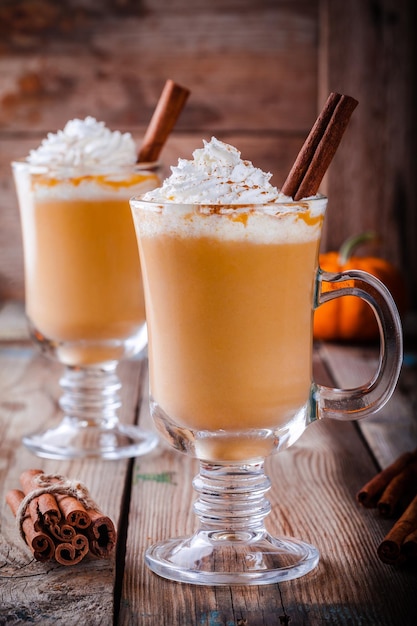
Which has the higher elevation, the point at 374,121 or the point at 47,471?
the point at 374,121

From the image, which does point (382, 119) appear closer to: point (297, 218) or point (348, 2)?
point (348, 2)

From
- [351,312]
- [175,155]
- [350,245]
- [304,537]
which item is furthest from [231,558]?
[175,155]

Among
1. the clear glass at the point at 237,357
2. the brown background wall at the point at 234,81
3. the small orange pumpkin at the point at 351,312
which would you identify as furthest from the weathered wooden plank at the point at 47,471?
the brown background wall at the point at 234,81

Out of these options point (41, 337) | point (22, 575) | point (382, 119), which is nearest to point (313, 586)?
point (22, 575)

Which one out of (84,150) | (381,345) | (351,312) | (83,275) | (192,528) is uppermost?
(84,150)

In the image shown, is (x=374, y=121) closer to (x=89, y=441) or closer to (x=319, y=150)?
(x=89, y=441)

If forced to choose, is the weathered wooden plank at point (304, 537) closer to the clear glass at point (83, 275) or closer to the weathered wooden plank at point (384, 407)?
the weathered wooden plank at point (384, 407)
